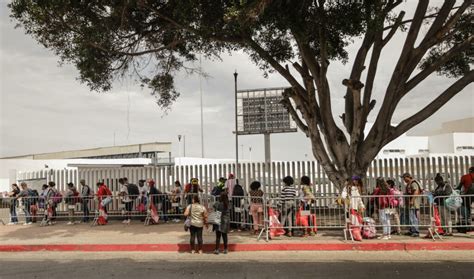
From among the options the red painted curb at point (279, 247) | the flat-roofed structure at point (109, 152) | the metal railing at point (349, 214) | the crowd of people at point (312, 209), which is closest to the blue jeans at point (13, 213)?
the red painted curb at point (279, 247)

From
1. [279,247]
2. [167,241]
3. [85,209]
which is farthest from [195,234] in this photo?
[85,209]

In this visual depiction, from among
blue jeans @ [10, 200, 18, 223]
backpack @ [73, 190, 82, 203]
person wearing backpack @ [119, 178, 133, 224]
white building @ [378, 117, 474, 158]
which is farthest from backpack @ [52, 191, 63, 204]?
white building @ [378, 117, 474, 158]

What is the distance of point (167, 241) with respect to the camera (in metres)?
12.4

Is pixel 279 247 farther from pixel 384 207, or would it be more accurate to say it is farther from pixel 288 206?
pixel 384 207

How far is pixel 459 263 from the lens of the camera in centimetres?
941

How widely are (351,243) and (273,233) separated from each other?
6.92 ft

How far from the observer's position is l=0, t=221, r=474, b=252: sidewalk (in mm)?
11312

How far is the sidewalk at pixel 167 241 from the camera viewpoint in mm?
11312

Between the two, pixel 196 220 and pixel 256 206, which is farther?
pixel 256 206

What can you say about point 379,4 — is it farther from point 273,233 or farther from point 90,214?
point 90,214

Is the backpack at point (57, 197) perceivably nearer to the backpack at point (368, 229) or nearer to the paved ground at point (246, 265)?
the paved ground at point (246, 265)

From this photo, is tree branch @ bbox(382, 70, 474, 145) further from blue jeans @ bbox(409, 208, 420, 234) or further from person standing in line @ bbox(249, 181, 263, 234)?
person standing in line @ bbox(249, 181, 263, 234)

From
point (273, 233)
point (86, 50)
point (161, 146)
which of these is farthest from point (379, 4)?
point (161, 146)

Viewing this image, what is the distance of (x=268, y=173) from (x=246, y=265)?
31.9 feet
